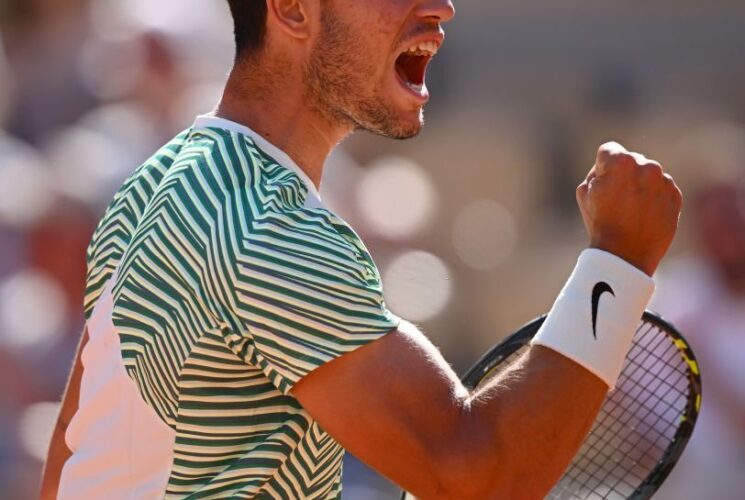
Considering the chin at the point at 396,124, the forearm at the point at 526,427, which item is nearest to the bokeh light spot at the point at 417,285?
the chin at the point at 396,124

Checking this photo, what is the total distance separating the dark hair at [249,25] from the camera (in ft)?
8.74

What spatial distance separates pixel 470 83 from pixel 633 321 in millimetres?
5238

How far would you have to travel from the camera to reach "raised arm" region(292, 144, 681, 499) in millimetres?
2154

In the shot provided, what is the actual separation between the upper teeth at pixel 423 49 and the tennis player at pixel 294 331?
0.19 ft

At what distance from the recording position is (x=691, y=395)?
3092 mm

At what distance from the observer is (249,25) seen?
2.69 m

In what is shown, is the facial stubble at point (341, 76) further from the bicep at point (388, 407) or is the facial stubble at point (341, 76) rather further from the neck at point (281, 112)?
the bicep at point (388, 407)

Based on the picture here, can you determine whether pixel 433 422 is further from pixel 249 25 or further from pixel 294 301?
pixel 249 25

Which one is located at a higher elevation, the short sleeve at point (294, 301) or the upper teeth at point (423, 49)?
the upper teeth at point (423, 49)

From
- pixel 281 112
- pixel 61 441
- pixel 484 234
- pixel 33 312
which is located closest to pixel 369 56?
pixel 281 112

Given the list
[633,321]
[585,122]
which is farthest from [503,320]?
[633,321]

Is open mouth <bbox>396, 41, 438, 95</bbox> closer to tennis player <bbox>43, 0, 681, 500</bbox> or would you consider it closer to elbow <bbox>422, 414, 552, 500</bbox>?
tennis player <bbox>43, 0, 681, 500</bbox>

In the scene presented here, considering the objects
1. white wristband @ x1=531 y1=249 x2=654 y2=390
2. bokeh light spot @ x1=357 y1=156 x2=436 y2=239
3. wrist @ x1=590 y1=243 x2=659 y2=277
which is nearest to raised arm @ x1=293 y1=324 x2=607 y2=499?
white wristband @ x1=531 y1=249 x2=654 y2=390

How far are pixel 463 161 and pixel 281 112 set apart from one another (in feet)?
16.1
